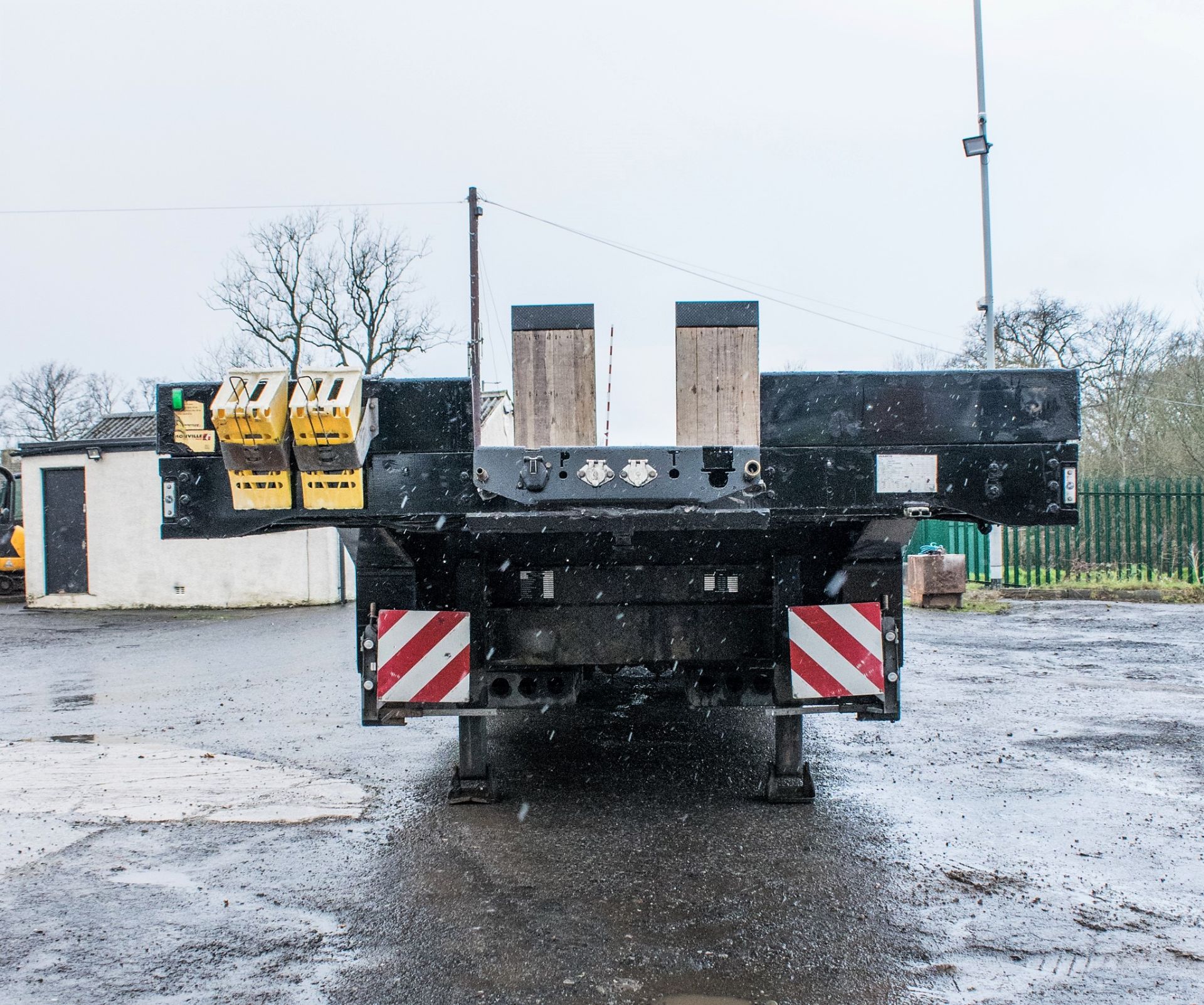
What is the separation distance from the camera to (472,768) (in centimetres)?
485

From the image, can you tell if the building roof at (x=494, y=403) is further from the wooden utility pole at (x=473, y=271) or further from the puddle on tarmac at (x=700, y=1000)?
the puddle on tarmac at (x=700, y=1000)

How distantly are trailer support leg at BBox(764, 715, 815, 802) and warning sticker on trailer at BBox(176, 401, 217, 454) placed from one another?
9.66 ft

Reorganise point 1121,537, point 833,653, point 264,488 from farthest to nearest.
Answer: point 1121,537 < point 833,653 < point 264,488

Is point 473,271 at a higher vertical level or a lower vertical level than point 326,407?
higher

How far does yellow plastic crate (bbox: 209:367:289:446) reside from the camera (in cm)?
378

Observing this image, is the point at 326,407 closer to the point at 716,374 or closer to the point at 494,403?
the point at 716,374

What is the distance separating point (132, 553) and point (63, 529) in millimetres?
2038

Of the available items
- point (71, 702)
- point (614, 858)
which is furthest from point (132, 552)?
point (614, 858)

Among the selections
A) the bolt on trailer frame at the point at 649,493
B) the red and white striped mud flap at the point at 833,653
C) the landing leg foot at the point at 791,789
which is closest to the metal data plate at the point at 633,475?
the bolt on trailer frame at the point at 649,493

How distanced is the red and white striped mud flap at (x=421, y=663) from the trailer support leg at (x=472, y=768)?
0.99 ft

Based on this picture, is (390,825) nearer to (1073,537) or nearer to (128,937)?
Answer: (128,937)

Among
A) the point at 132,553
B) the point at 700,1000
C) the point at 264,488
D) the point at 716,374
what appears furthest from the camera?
the point at 132,553

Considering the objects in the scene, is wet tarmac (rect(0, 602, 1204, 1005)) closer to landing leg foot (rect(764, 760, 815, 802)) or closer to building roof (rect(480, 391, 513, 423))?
landing leg foot (rect(764, 760, 815, 802))

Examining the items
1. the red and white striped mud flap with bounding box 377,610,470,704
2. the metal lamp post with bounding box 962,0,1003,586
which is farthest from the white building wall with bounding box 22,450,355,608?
the red and white striped mud flap with bounding box 377,610,470,704
